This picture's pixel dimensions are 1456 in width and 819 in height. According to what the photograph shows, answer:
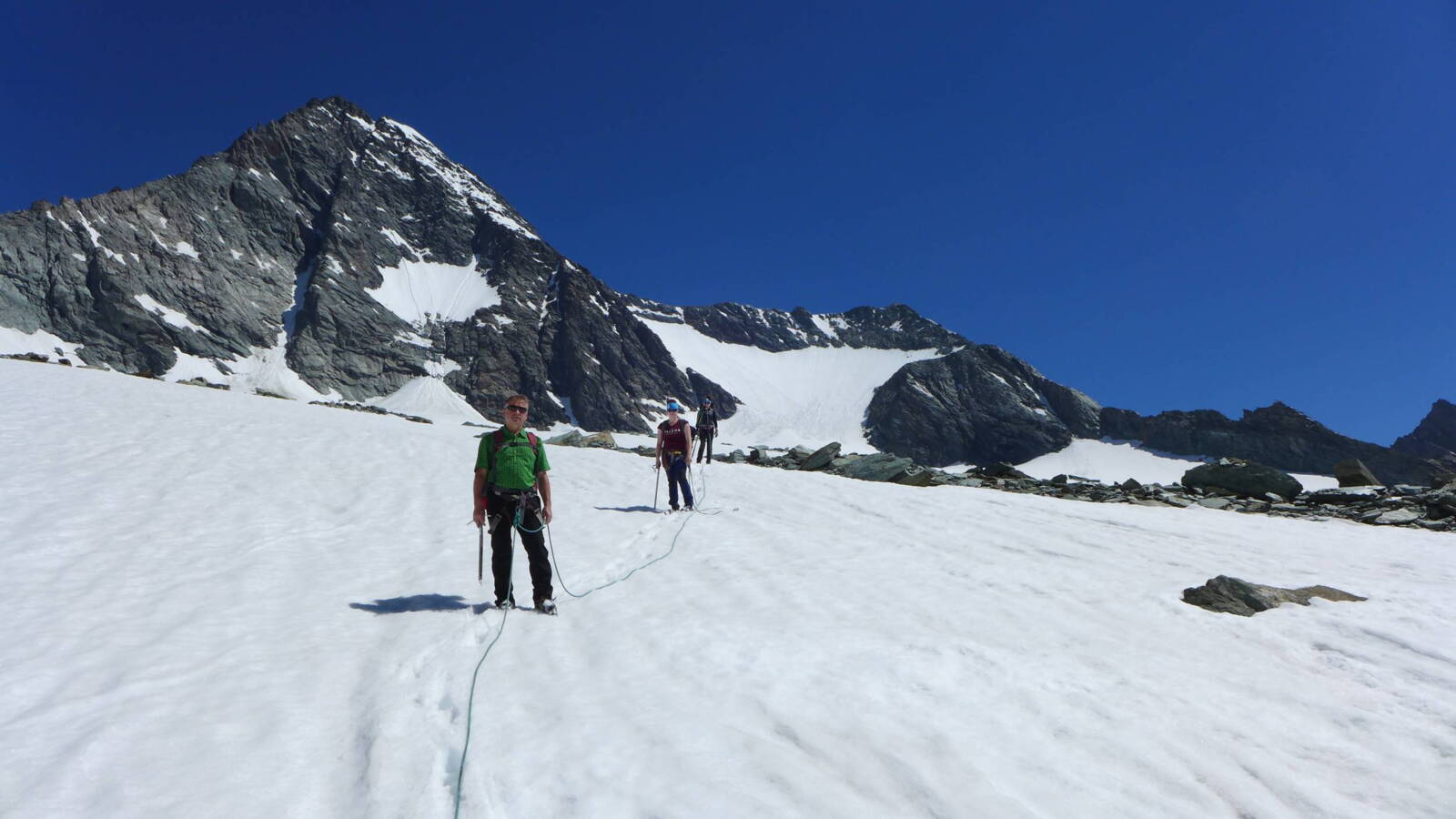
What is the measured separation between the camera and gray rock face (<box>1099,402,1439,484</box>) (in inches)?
4050

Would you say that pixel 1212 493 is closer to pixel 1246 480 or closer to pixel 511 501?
pixel 1246 480

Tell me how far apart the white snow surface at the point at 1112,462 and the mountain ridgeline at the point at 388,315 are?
378 cm

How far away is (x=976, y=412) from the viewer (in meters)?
163

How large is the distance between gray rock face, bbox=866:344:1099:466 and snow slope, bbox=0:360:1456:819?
494 feet

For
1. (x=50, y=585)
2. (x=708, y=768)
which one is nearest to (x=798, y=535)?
(x=708, y=768)

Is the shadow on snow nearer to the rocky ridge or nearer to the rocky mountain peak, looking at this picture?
the rocky ridge

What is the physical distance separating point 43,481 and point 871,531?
45.1ft

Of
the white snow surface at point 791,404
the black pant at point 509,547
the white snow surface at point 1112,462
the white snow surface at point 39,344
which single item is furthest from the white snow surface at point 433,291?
the black pant at point 509,547

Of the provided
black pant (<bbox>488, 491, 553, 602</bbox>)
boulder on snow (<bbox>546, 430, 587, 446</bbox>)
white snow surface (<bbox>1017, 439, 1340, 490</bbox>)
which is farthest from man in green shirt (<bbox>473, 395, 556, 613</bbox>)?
white snow surface (<bbox>1017, 439, 1340, 490</bbox>)

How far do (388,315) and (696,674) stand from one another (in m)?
160

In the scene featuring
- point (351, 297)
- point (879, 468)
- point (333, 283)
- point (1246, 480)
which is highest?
point (333, 283)

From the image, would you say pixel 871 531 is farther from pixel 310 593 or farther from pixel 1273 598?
pixel 310 593

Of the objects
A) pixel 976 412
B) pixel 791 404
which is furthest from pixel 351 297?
pixel 976 412

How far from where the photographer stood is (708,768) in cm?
378
